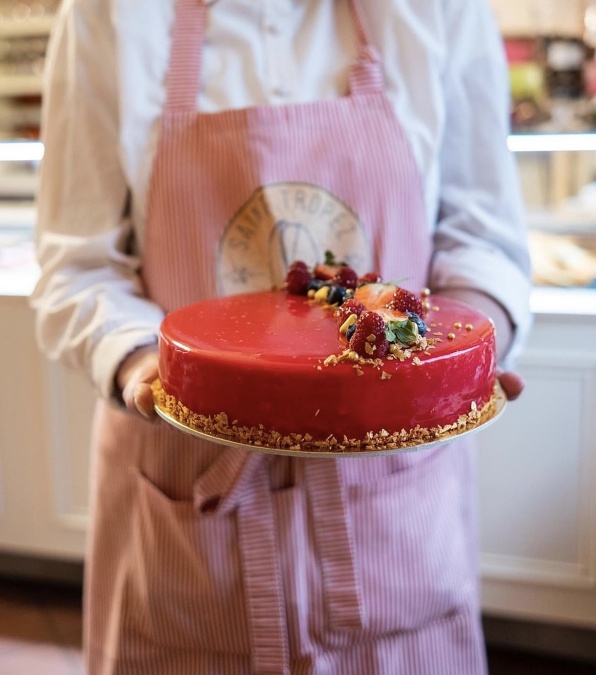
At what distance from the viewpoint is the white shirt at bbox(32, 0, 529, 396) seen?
93cm

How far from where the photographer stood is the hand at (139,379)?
0.78 metres

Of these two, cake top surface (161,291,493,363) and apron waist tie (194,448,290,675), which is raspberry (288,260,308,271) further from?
apron waist tie (194,448,290,675)

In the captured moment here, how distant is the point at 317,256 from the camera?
94 cm

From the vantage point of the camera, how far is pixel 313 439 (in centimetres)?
68

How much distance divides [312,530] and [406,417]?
260 millimetres

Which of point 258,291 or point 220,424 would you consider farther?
point 258,291

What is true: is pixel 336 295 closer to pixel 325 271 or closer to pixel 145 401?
pixel 325 271

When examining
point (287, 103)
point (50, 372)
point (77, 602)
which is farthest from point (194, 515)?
point (77, 602)

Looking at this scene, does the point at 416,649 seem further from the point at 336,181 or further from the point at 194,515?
the point at 336,181

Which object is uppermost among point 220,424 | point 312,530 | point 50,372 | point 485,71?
point 485,71

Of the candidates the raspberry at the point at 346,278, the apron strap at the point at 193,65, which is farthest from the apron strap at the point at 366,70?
the raspberry at the point at 346,278

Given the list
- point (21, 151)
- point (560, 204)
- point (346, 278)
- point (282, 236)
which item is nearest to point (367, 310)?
point (346, 278)

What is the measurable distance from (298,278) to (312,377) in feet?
0.74

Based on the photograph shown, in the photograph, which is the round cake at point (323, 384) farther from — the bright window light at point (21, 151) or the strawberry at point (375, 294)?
the bright window light at point (21, 151)
